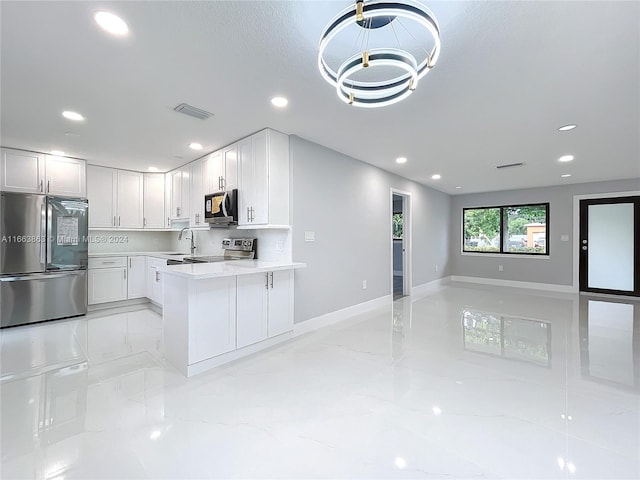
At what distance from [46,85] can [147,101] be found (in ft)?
2.38

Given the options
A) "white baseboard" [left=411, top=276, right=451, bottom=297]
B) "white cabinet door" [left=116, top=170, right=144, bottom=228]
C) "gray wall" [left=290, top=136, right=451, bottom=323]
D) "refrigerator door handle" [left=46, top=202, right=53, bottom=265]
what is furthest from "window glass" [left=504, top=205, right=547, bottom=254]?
"refrigerator door handle" [left=46, top=202, right=53, bottom=265]

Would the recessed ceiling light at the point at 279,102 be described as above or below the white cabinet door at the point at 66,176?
above

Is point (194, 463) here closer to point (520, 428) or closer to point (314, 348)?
point (314, 348)

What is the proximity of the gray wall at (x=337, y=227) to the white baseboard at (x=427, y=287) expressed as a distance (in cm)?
127

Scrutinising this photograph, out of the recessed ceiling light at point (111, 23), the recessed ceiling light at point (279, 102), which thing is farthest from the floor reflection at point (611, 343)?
the recessed ceiling light at point (111, 23)

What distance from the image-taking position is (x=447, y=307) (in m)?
4.95

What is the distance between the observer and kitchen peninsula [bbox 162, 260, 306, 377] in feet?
8.34

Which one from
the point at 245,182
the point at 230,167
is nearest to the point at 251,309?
the point at 245,182

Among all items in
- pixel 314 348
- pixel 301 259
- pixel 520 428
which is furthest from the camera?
pixel 301 259

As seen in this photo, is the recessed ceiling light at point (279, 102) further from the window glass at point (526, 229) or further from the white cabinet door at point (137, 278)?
the window glass at point (526, 229)

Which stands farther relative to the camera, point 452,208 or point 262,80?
point 452,208

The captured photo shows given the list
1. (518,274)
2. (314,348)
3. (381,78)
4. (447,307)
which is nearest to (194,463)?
(314,348)

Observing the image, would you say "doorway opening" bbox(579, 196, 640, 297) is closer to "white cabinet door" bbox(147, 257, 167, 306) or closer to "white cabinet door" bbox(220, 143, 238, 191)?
"white cabinet door" bbox(220, 143, 238, 191)

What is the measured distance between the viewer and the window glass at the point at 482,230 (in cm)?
761
